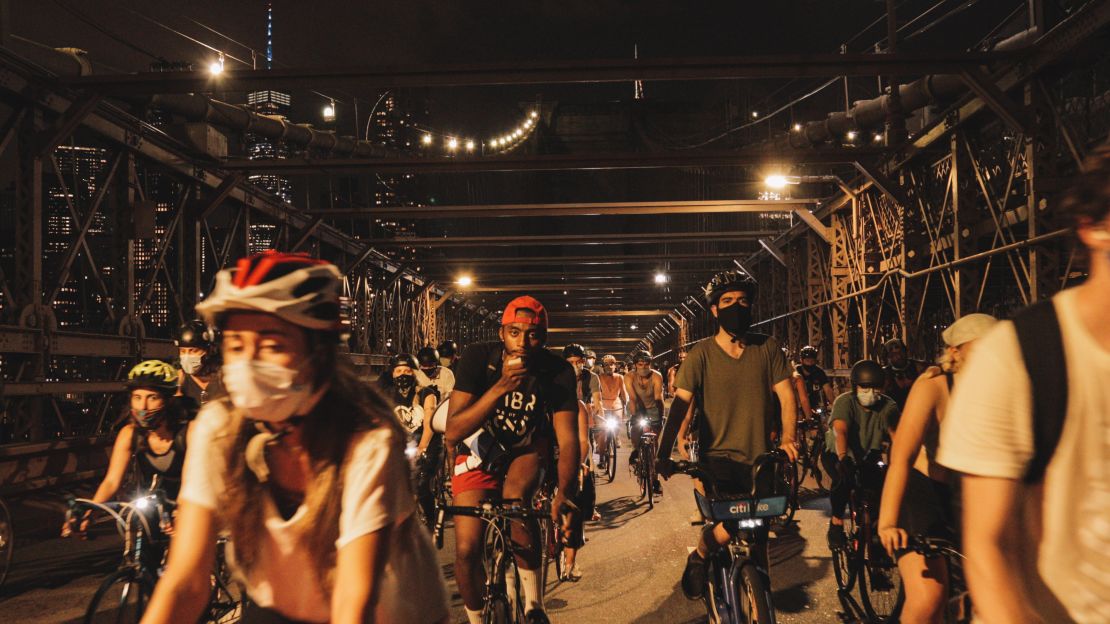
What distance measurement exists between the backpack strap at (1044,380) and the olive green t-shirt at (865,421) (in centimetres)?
606

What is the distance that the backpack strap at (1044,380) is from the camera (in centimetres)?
155

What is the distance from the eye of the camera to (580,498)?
531 centimetres

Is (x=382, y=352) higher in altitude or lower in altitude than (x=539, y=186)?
lower

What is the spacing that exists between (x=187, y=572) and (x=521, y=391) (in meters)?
3.39

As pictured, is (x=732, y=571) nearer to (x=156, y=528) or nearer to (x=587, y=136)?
(x=156, y=528)

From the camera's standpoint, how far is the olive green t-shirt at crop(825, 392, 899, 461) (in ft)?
24.2

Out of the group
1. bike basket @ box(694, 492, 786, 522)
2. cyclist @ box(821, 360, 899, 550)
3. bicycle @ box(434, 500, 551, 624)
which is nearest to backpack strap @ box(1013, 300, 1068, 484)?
bike basket @ box(694, 492, 786, 522)

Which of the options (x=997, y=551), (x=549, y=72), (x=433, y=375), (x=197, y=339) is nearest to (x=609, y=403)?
(x=433, y=375)

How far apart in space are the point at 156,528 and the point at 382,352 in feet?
83.2

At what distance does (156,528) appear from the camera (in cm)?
502

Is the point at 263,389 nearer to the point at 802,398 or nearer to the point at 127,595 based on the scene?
the point at 127,595

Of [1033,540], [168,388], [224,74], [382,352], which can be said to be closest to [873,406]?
[168,388]

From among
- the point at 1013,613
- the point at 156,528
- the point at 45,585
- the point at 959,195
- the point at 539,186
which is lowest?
the point at 45,585

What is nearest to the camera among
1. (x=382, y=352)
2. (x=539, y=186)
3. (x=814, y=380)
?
(x=814, y=380)
